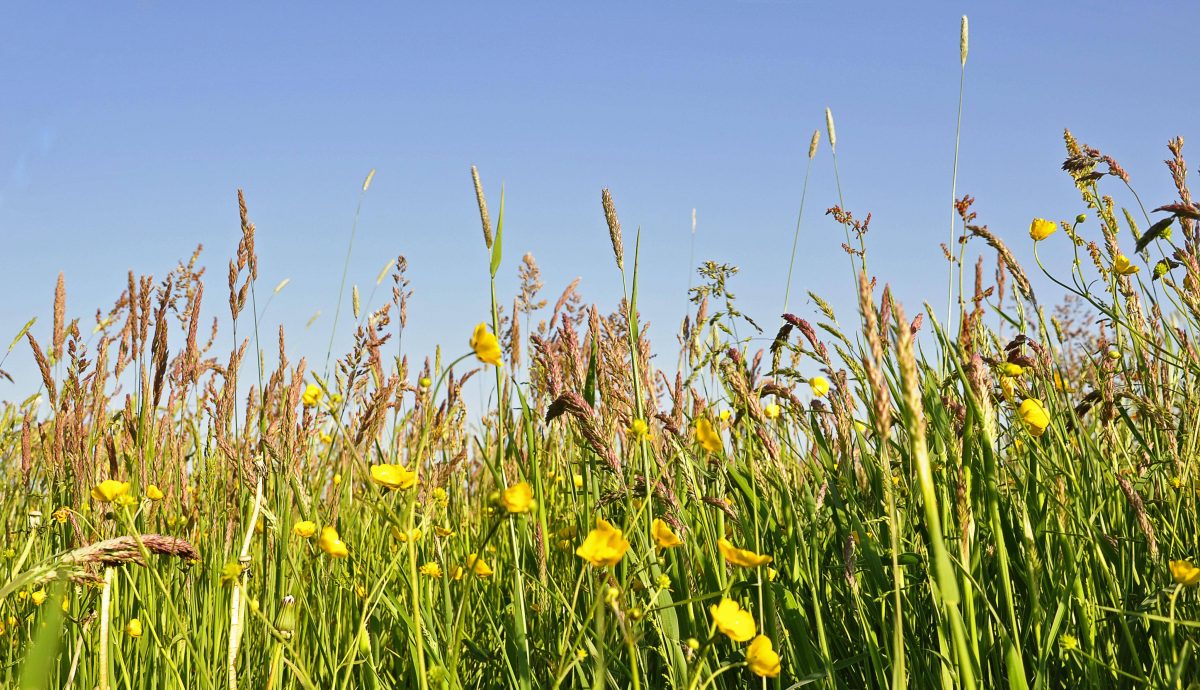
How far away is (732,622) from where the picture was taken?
3.91ft

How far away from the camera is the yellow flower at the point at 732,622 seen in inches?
46.2

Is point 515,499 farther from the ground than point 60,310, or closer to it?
closer to it

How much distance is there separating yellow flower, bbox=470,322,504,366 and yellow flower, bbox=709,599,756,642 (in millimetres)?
476

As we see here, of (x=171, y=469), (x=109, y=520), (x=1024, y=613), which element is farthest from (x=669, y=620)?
(x=171, y=469)

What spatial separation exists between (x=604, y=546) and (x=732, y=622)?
21cm

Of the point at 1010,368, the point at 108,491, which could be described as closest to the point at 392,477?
the point at 108,491

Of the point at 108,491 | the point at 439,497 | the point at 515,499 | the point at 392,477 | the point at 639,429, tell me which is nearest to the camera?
the point at 515,499

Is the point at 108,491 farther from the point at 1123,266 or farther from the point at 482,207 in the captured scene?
the point at 1123,266

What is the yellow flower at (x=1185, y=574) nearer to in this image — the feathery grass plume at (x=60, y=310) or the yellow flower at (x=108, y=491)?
the yellow flower at (x=108, y=491)

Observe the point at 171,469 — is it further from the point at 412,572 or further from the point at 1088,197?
the point at 1088,197

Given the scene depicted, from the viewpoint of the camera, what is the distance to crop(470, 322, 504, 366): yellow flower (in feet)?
3.76

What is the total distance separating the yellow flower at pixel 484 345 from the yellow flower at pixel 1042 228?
72.0 inches

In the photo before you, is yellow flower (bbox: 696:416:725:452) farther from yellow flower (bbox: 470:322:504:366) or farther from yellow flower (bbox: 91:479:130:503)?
yellow flower (bbox: 91:479:130:503)

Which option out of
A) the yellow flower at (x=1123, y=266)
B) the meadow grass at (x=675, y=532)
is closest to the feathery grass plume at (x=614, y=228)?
the meadow grass at (x=675, y=532)
